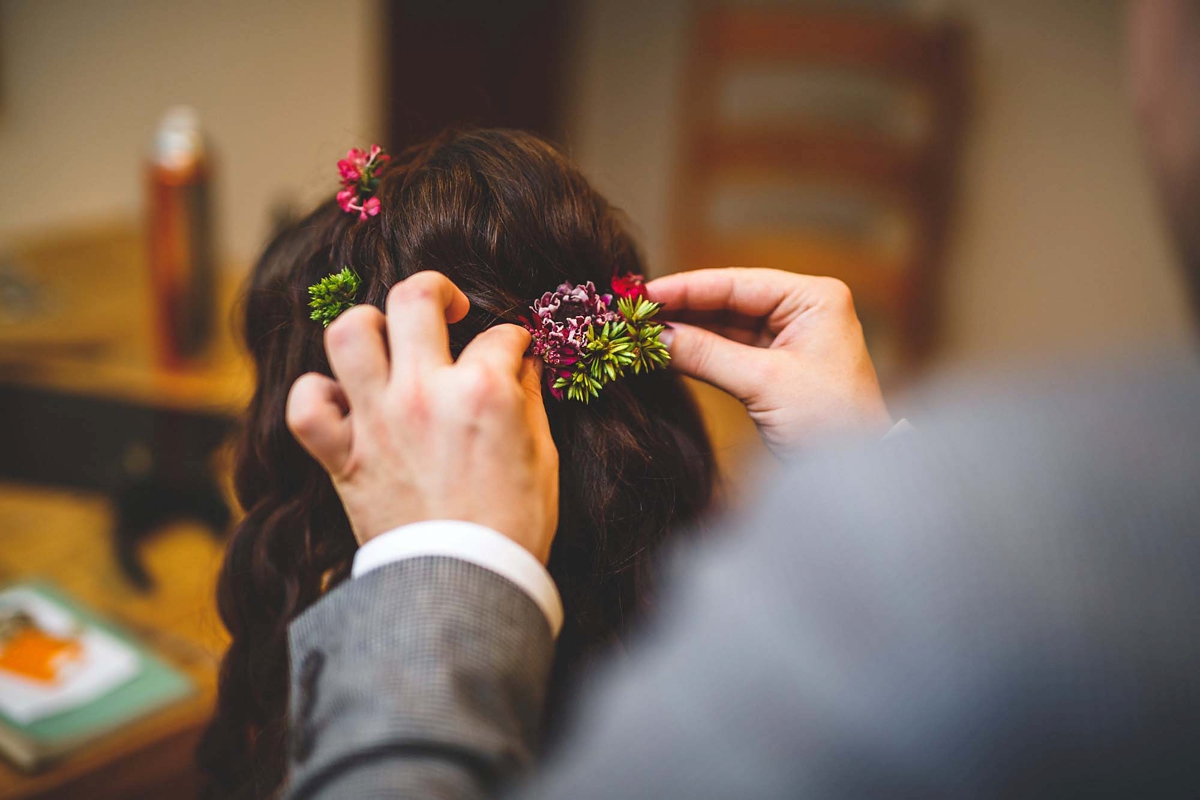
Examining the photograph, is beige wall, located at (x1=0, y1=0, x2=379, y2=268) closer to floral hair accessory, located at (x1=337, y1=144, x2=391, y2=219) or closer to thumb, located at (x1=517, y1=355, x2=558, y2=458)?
floral hair accessory, located at (x1=337, y1=144, x2=391, y2=219)

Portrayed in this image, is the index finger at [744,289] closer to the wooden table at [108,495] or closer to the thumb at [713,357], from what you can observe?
the thumb at [713,357]

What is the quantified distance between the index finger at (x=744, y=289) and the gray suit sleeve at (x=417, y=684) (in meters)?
0.41

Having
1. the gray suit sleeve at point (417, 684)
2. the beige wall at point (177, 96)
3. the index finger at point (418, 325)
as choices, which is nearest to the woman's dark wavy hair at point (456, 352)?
the index finger at point (418, 325)

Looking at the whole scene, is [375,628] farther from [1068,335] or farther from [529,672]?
[1068,335]

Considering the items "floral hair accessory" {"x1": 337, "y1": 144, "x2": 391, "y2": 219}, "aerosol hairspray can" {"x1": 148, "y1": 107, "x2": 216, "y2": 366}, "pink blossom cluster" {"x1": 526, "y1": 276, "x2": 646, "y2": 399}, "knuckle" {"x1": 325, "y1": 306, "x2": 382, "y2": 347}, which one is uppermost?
"floral hair accessory" {"x1": 337, "y1": 144, "x2": 391, "y2": 219}

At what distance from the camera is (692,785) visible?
361 mm

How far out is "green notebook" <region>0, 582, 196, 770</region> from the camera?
2.60 feet

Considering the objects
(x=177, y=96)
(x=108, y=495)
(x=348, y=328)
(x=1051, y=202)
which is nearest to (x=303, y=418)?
(x=348, y=328)

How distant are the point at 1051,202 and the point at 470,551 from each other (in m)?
2.94

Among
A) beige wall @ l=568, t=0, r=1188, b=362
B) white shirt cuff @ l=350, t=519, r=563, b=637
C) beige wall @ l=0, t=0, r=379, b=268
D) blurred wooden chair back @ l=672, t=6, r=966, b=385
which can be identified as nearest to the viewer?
white shirt cuff @ l=350, t=519, r=563, b=637

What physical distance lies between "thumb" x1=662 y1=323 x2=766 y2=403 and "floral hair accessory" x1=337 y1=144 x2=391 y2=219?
0.97 ft

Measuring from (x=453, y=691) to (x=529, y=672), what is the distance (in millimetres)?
56

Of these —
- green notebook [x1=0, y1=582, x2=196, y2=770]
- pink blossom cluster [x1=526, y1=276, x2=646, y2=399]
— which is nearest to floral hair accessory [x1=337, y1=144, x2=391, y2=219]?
pink blossom cluster [x1=526, y1=276, x2=646, y2=399]

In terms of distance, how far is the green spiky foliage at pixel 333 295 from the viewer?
2.22ft
